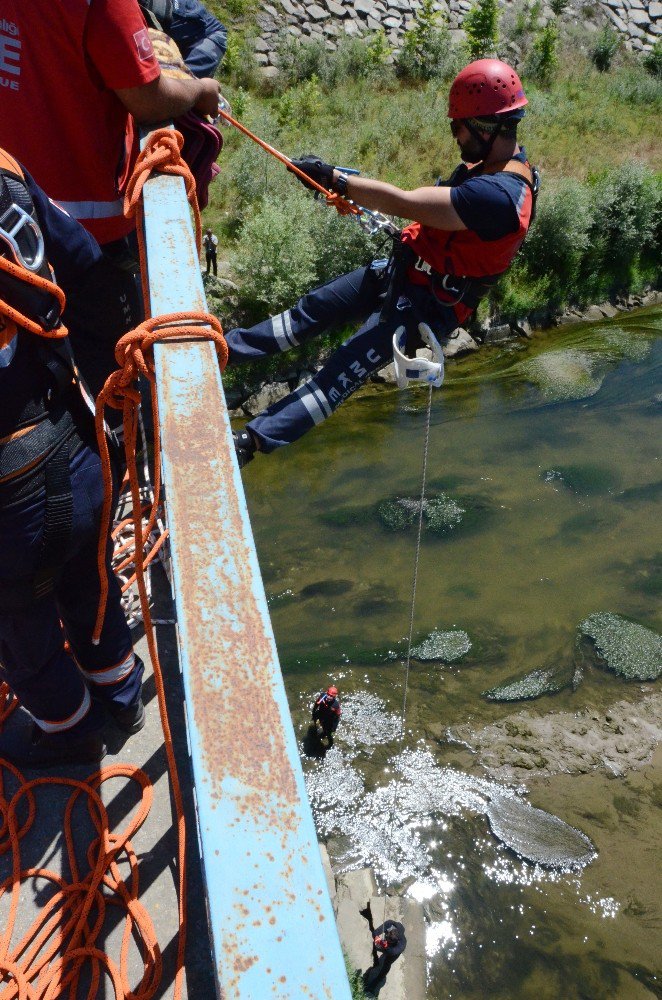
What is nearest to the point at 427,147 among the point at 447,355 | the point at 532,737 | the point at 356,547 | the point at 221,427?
the point at 447,355

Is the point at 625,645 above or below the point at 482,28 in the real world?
below

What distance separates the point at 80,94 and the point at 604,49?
22.4 m

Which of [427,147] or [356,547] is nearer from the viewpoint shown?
[356,547]

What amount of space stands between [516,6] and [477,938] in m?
22.0

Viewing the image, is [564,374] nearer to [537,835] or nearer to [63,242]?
[537,835]

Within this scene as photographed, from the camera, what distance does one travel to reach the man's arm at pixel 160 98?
7.73 feet

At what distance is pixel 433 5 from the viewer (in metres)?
18.5

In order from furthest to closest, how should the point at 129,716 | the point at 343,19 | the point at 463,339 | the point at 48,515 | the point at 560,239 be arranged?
the point at 343,19, the point at 560,239, the point at 463,339, the point at 129,716, the point at 48,515

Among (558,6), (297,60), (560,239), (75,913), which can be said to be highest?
(558,6)

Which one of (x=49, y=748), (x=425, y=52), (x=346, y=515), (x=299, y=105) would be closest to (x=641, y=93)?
(x=425, y=52)

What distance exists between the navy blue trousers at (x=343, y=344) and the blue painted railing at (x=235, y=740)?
7.76ft

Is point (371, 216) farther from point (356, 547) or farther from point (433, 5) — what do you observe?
point (433, 5)

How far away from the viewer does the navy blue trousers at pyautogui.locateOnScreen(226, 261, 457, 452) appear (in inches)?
144

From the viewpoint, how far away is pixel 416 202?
3404 mm
